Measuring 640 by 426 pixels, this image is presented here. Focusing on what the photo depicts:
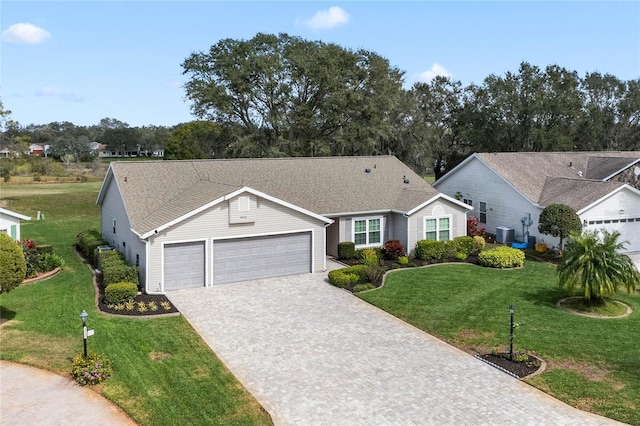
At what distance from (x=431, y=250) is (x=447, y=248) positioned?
1.09m

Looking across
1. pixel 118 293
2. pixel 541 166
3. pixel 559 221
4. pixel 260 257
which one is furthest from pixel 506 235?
pixel 118 293

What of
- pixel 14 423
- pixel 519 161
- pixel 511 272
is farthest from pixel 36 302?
pixel 519 161

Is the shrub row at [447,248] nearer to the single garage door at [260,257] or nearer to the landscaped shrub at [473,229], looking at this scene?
the landscaped shrub at [473,229]

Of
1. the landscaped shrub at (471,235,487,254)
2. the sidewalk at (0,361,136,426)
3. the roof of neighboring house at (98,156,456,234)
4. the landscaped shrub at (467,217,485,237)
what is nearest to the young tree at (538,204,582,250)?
the landscaped shrub at (471,235,487,254)

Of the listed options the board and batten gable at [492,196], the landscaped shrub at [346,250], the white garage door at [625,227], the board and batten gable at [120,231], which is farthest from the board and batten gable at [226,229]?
the white garage door at [625,227]

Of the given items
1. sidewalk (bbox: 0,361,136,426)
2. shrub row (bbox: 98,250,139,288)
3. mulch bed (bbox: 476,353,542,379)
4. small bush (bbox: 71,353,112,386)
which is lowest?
sidewalk (bbox: 0,361,136,426)

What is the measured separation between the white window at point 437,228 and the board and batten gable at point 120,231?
1396 cm

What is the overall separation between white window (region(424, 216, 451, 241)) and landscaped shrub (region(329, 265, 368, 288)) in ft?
19.2

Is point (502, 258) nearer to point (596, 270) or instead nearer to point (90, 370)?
point (596, 270)

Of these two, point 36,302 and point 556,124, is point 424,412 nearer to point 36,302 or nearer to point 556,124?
point 36,302

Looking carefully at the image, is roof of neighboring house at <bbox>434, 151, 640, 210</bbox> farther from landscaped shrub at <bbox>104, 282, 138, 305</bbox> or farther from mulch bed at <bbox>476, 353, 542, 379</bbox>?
landscaped shrub at <bbox>104, 282, 138, 305</bbox>

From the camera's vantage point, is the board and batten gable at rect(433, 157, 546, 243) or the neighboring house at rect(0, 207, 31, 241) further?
the board and batten gable at rect(433, 157, 546, 243)

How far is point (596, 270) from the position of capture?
1870 cm

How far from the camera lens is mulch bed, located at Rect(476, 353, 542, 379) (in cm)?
1406
